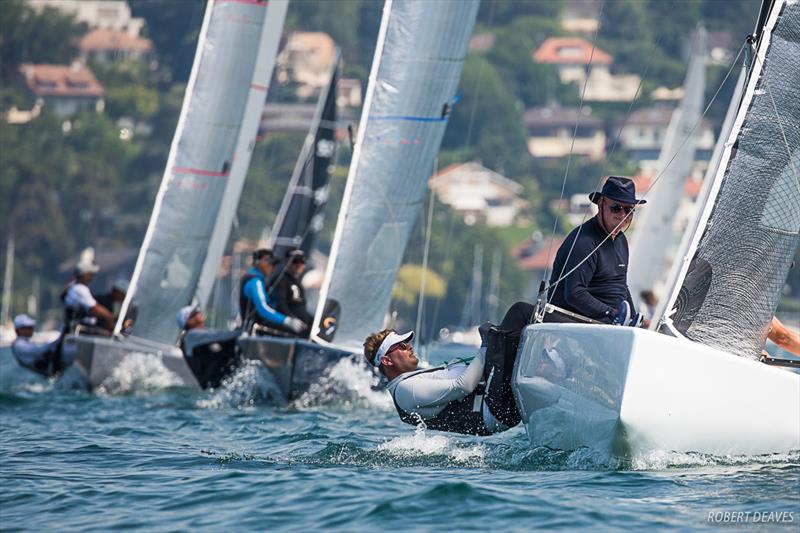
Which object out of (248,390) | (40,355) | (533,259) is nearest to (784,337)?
(248,390)

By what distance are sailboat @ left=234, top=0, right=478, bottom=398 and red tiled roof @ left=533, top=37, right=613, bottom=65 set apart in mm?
91830

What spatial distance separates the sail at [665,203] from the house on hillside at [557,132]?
72131mm

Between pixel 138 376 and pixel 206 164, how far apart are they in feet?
9.94

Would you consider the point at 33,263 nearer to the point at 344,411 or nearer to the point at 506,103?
the point at 506,103

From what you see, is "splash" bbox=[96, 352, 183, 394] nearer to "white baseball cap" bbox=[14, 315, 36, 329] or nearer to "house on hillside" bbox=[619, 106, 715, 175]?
"white baseball cap" bbox=[14, 315, 36, 329]

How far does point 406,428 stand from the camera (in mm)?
10289

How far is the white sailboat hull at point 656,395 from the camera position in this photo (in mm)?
7082

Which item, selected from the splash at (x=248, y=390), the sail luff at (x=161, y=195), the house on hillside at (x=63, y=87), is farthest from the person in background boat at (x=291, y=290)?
the house on hillside at (x=63, y=87)

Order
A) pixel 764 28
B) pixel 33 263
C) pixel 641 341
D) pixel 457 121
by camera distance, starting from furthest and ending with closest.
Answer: pixel 457 121 → pixel 33 263 → pixel 764 28 → pixel 641 341

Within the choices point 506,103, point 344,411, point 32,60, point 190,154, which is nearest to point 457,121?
point 506,103

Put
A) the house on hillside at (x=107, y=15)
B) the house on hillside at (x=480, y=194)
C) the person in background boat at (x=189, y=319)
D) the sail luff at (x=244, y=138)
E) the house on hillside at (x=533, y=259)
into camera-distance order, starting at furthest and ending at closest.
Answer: the house on hillside at (x=107, y=15) → the house on hillside at (x=480, y=194) → the house on hillside at (x=533, y=259) → the sail luff at (x=244, y=138) → the person in background boat at (x=189, y=319)

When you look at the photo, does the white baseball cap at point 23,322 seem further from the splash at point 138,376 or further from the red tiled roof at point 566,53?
the red tiled roof at point 566,53

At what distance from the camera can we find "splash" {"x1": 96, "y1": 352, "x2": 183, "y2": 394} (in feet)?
48.7

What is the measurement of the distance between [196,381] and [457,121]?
7350 cm
